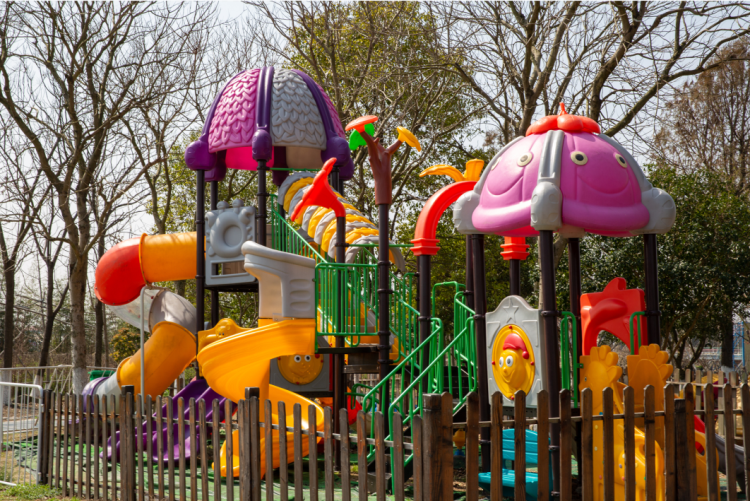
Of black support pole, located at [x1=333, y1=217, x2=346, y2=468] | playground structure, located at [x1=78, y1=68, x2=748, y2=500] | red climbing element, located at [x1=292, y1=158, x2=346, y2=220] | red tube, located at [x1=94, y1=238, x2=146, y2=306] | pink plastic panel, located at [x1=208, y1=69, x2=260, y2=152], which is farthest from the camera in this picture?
red tube, located at [x1=94, y1=238, x2=146, y2=306]

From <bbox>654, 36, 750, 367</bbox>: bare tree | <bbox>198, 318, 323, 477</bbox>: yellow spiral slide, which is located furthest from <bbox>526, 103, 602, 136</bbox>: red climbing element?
Answer: <bbox>654, 36, 750, 367</bbox>: bare tree

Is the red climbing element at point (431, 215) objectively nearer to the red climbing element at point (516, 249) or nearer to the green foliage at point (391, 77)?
the red climbing element at point (516, 249)

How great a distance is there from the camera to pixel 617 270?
17.7 metres

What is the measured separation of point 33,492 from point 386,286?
4.61 m

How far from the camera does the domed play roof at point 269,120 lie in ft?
33.4

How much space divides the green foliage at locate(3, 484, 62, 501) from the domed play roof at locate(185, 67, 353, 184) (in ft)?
16.6

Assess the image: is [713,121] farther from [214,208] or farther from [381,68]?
[214,208]

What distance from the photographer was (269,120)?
1013 centimetres

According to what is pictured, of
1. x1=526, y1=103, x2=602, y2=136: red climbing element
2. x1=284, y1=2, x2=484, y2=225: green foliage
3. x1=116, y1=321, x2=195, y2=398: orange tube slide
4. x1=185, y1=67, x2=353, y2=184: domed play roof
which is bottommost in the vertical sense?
x1=116, y1=321, x2=195, y2=398: orange tube slide

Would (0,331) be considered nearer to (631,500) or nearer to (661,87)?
(661,87)

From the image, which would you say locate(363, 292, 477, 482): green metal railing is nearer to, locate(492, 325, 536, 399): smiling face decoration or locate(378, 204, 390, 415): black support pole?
locate(378, 204, 390, 415): black support pole

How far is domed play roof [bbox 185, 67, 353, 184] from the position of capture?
10.2 metres

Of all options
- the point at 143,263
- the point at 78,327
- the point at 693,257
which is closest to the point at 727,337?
the point at 693,257

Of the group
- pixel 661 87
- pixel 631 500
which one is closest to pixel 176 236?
pixel 631 500
